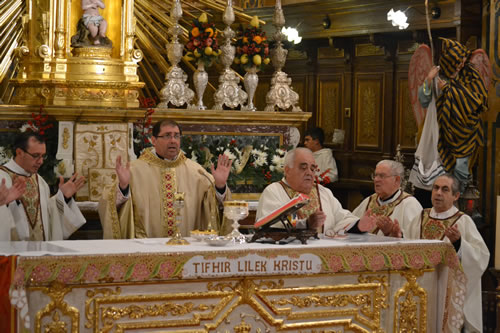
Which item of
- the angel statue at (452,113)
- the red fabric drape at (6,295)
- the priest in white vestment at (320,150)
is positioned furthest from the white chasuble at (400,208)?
the priest in white vestment at (320,150)

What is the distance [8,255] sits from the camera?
5664 mm

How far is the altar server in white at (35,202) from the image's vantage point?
707 centimetres

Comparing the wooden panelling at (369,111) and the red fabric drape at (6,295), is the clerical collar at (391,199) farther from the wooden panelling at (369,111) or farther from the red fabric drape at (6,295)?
the wooden panelling at (369,111)

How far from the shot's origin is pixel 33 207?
726 centimetres

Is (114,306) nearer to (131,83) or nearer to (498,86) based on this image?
(131,83)

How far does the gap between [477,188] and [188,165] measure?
454 centimetres

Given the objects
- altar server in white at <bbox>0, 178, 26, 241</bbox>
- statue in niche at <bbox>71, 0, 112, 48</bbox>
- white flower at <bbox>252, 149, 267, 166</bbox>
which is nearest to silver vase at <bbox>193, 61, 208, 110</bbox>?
white flower at <bbox>252, 149, 267, 166</bbox>

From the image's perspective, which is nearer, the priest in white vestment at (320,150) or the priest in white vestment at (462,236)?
the priest in white vestment at (462,236)

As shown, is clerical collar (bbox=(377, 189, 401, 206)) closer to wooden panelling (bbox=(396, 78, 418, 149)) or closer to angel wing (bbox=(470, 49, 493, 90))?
angel wing (bbox=(470, 49, 493, 90))

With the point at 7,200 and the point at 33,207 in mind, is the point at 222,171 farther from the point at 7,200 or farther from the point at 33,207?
the point at 7,200

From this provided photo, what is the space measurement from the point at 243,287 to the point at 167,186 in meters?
1.71

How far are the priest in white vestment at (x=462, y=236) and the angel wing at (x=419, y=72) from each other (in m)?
3.37

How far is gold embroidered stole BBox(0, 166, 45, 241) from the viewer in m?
7.23

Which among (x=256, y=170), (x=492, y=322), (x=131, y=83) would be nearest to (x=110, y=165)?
(x=131, y=83)
